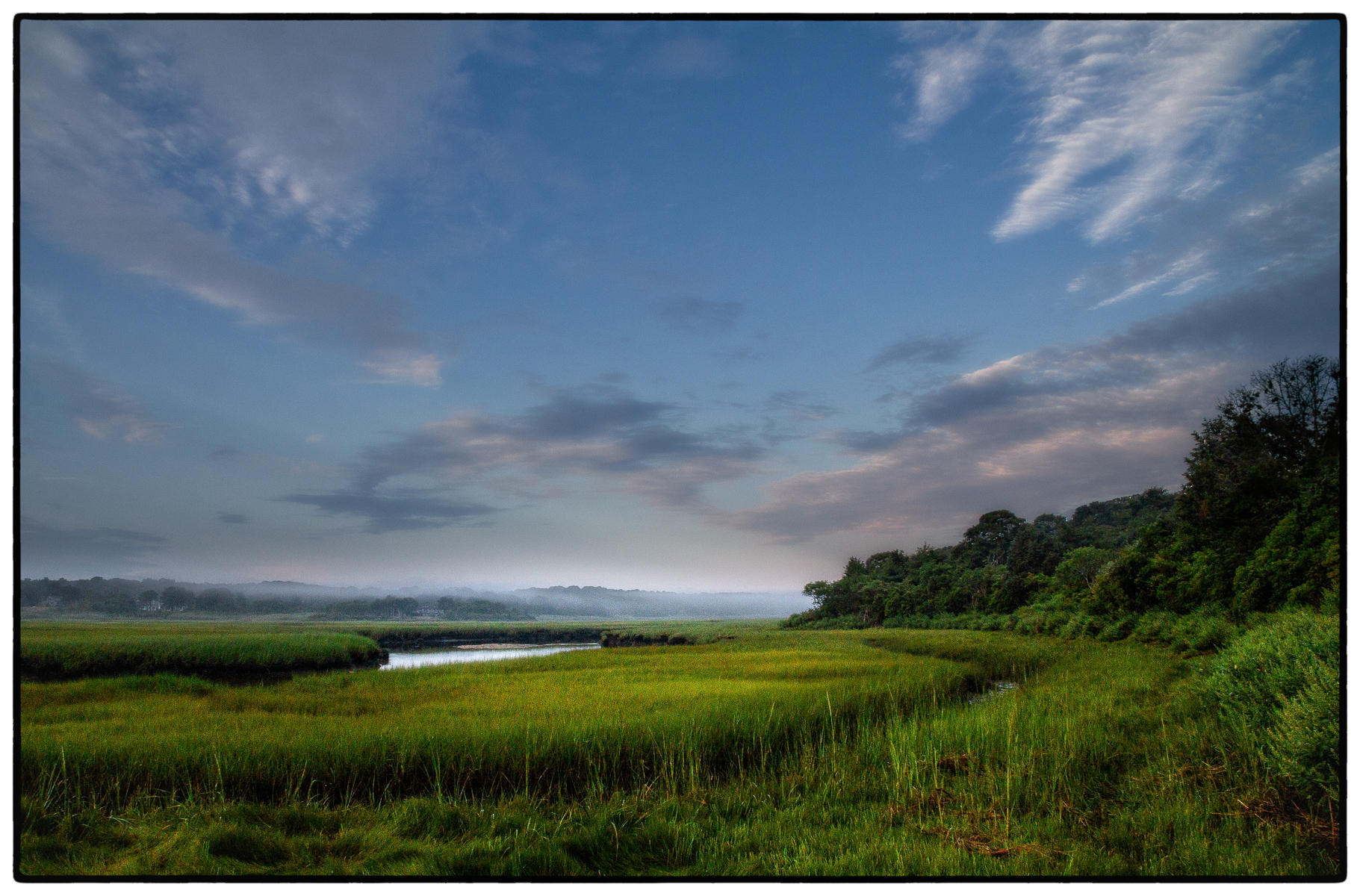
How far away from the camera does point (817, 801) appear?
5.11 m

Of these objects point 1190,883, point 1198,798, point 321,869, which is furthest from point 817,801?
point 321,869

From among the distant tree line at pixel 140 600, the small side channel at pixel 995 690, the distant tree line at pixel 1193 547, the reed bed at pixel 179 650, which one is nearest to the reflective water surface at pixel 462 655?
the reed bed at pixel 179 650

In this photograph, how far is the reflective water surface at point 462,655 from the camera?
67.4 feet

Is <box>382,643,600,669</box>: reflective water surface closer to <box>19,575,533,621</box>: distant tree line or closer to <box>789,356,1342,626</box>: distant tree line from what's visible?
<box>19,575,533,621</box>: distant tree line

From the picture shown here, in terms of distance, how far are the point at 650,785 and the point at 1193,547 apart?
53.8ft

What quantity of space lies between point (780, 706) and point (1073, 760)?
412 centimetres

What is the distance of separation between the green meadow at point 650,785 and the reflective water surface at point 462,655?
975 cm

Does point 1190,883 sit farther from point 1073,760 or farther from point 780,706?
point 780,706

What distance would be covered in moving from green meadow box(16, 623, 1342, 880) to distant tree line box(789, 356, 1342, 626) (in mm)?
1933

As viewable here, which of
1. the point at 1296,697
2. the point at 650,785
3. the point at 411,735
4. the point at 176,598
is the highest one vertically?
the point at 1296,697

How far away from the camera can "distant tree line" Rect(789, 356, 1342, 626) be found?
5027 mm

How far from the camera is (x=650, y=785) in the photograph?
580 cm

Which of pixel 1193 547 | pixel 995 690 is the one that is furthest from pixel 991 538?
pixel 995 690

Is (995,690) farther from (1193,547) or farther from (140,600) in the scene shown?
(140,600)
